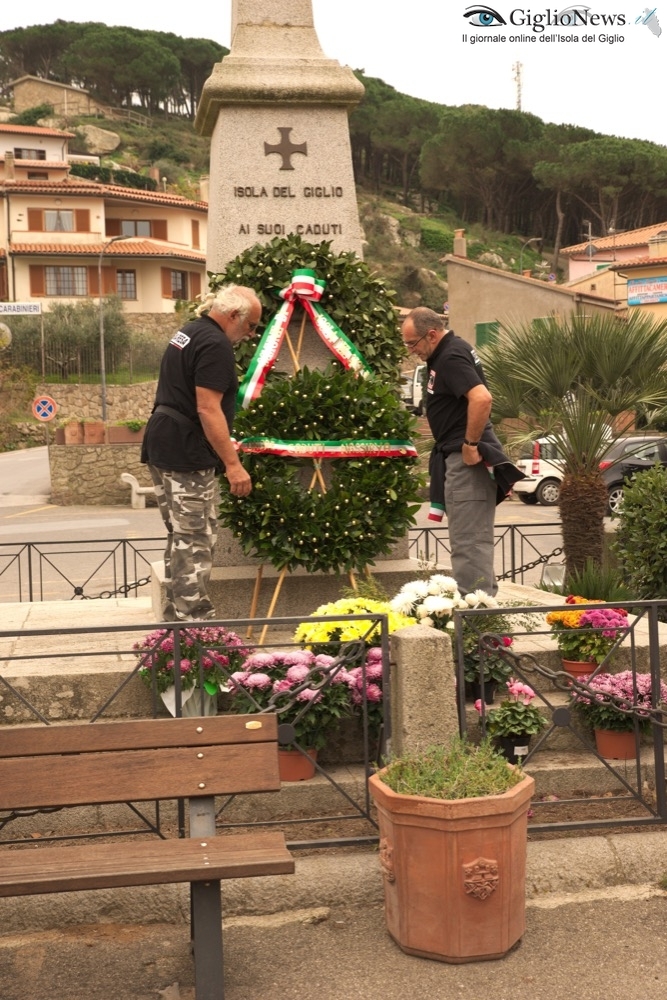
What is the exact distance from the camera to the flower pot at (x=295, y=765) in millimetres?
5039

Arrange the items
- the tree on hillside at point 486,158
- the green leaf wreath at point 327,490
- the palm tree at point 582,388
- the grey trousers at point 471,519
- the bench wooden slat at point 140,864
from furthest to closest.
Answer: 1. the tree on hillside at point 486,158
2. the palm tree at point 582,388
3. the green leaf wreath at point 327,490
4. the grey trousers at point 471,519
5. the bench wooden slat at point 140,864

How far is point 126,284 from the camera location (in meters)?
62.6

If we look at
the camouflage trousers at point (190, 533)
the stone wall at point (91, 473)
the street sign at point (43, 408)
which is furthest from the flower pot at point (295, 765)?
the street sign at point (43, 408)

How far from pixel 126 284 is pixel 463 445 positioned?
2309 inches

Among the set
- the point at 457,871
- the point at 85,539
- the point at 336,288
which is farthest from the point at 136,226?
the point at 457,871

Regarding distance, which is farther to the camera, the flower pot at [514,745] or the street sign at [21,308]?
the street sign at [21,308]

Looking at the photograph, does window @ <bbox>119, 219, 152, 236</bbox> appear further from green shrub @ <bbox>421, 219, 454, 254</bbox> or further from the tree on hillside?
green shrub @ <bbox>421, 219, 454, 254</bbox>

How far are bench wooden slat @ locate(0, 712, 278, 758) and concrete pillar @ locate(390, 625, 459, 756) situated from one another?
0.72 m

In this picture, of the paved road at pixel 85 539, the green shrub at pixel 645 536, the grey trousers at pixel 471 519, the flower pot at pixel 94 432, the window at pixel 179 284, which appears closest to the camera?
the grey trousers at pixel 471 519

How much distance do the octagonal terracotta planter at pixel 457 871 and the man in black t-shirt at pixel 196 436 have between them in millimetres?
2151

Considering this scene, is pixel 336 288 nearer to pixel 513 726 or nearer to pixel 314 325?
pixel 314 325

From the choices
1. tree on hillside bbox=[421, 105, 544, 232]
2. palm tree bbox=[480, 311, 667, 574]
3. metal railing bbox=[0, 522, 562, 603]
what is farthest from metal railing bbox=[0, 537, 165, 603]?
tree on hillside bbox=[421, 105, 544, 232]

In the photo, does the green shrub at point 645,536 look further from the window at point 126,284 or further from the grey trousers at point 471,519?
the window at point 126,284

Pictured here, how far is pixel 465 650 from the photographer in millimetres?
5445
